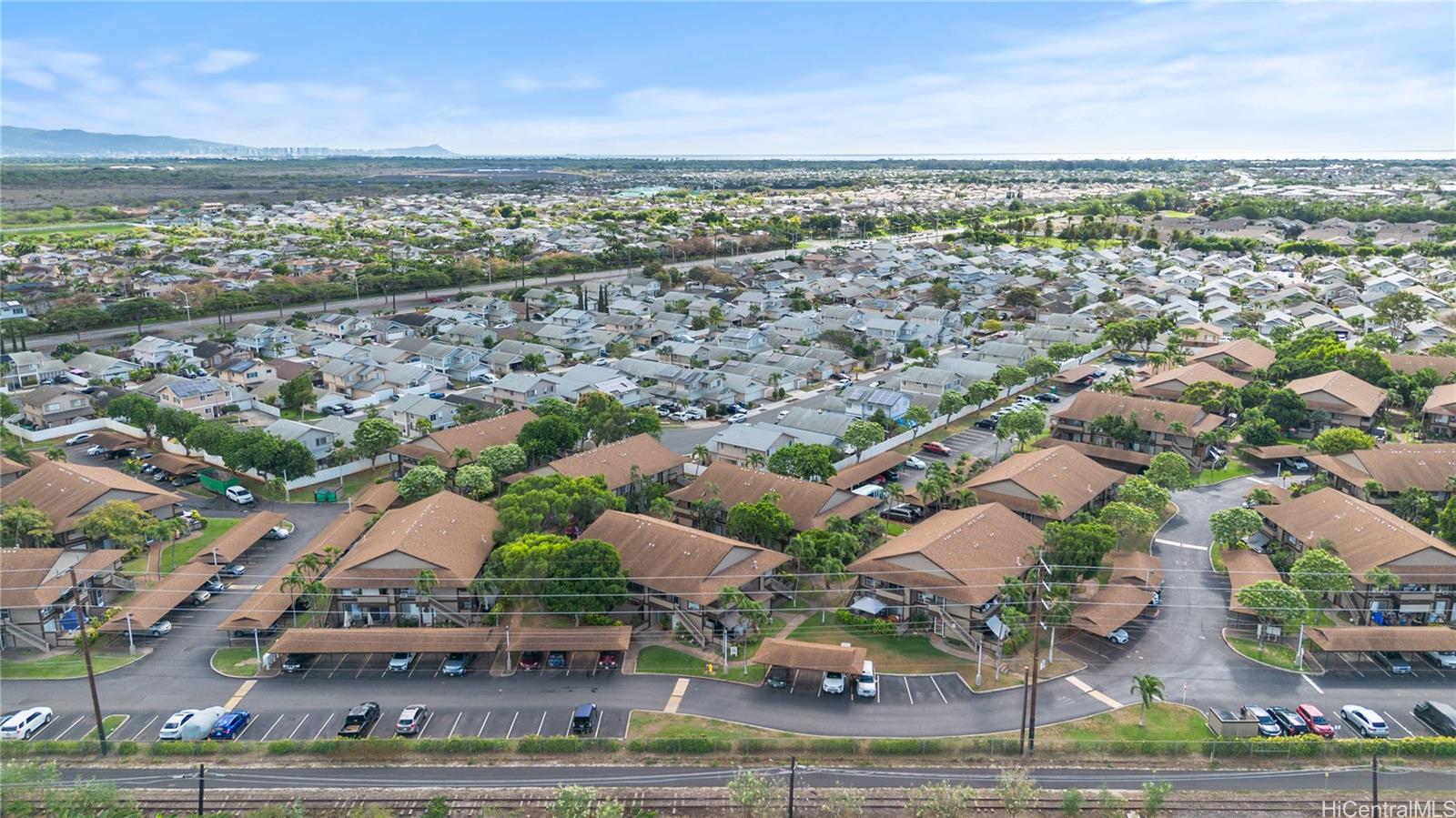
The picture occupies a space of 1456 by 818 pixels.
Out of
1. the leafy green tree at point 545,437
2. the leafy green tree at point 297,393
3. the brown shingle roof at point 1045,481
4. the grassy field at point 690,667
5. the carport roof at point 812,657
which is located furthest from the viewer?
the leafy green tree at point 297,393

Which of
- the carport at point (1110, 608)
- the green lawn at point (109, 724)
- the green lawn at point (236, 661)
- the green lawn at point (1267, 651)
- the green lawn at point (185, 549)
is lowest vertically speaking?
the green lawn at point (109, 724)

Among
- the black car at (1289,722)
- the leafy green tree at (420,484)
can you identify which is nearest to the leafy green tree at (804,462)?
the leafy green tree at (420,484)

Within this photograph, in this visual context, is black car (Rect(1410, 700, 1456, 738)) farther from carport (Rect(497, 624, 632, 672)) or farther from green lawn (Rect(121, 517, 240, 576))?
green lawn (Rect(121, 517, 240, 576))

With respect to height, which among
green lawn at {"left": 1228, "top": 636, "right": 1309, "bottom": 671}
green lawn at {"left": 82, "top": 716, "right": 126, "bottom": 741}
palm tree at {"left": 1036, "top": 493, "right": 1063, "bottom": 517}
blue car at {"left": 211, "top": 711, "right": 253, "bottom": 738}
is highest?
palm tree at {"left": 1036, "top": 493, "right": 1063, "bottom": 517}

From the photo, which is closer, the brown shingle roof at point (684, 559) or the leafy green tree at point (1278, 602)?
the leafy green tree at point (1278, 602)

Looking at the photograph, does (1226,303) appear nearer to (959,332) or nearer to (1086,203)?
(959,332)

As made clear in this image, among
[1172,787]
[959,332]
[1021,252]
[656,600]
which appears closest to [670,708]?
[656,600]

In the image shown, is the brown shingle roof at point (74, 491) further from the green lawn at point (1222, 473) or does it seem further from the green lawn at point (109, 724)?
the green lawn at point (1222, 473)

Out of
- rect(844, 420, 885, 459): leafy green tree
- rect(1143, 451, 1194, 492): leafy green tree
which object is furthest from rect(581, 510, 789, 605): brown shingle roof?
rect(1143, 451, 1194, 492): leafy green tree
